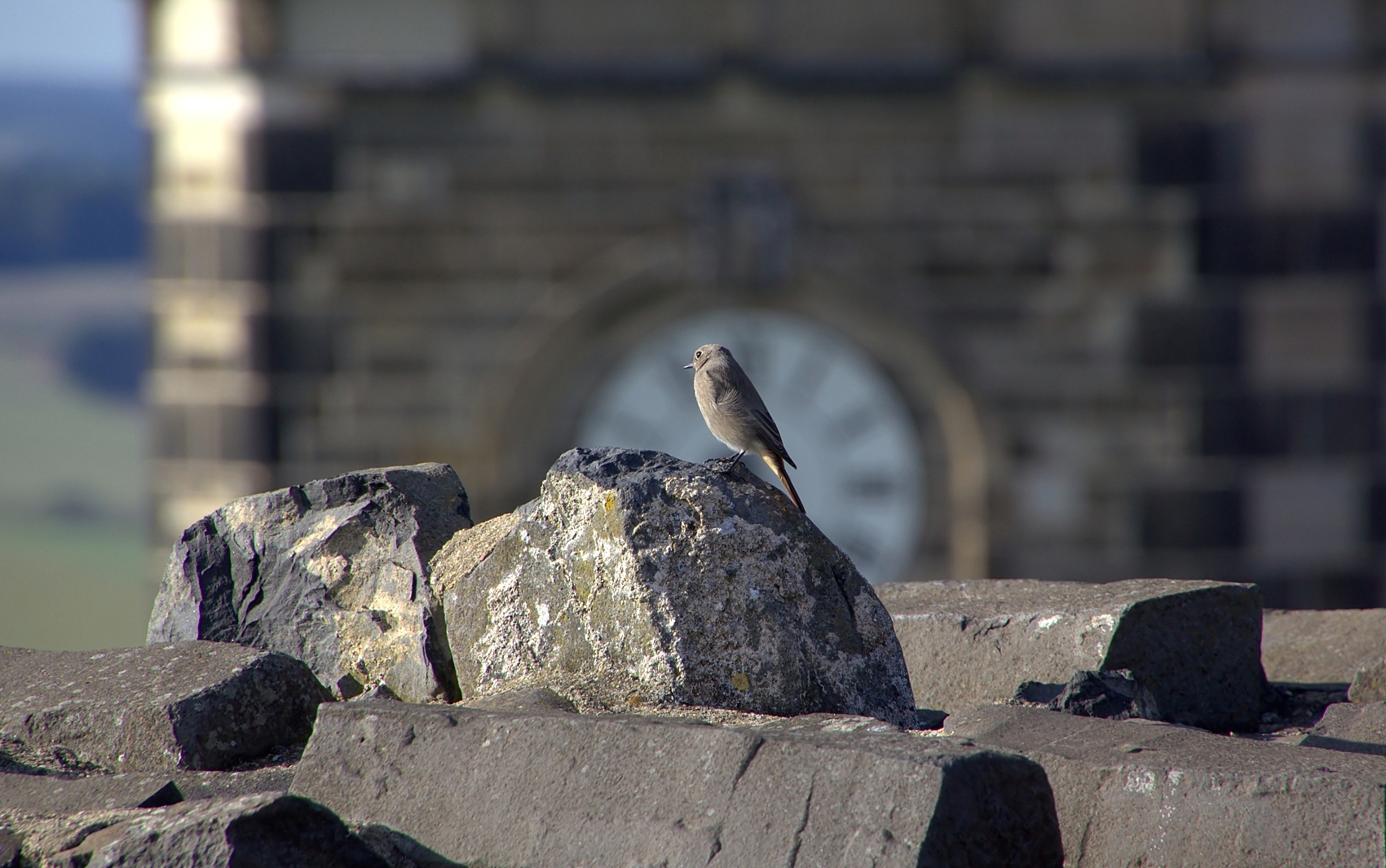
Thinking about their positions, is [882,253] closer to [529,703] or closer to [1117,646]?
[1117,646]

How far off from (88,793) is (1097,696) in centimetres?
216

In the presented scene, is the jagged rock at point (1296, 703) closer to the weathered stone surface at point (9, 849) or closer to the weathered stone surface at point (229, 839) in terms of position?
the weathered stone surface at point (229, 839)

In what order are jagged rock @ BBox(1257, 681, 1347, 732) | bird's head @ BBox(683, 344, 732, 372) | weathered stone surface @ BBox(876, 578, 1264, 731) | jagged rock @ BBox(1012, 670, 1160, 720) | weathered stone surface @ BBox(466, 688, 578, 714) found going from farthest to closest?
bird's head @ BBox(683, 344, 732, 372)
jagged rock @ BBox(1257, 681, 1347, 732)
weathered stone surface @ BBox(876, 578, 1264, 731)
jagged rock @ BBox(1012, 670, 1160, 720)
weathered stone surface @ BBox(466, 688, 578, 714)

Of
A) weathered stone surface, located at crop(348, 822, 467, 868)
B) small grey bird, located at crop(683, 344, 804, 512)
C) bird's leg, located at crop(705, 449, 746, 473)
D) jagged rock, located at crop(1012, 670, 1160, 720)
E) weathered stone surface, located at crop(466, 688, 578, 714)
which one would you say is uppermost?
small grey bird, located at crop(683, 344, 804, 512)

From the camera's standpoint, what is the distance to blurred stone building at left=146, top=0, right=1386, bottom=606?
39.4ft

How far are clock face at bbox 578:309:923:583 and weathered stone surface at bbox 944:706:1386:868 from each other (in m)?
8.02

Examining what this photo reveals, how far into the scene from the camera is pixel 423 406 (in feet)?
39.9

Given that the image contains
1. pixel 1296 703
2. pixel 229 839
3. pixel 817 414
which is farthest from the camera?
pixel 817 414

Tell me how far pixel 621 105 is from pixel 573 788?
907 centimetres

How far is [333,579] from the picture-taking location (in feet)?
14.9

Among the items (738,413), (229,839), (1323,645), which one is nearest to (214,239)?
(738,413)

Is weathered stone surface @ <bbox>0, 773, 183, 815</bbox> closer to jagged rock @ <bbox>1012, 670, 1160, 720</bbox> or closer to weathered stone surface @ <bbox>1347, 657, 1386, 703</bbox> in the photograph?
jagged rock @ <bbox>1012, 670, 1160, 720</bbox>

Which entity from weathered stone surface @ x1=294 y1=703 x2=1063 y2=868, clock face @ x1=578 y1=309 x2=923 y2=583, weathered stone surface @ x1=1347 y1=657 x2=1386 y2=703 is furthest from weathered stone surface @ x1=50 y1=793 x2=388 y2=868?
clock face @ x1=578 y1=309 x2=923 y2=583

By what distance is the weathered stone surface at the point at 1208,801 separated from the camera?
325 centimetres
